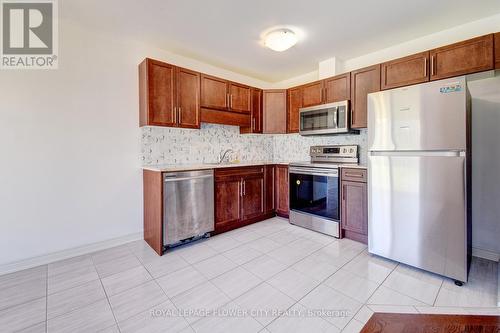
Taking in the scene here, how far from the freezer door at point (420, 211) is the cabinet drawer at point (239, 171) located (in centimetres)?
164

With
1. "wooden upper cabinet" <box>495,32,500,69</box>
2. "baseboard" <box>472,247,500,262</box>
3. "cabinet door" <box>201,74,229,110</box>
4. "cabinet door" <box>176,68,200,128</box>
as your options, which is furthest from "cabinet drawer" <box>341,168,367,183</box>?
"cabinet door" <box>176,68,200,128</box>

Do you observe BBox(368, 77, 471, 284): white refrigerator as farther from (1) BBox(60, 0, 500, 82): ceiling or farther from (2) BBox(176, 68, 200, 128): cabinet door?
(2) BBox(176, 68, 200, 128): cabinet door

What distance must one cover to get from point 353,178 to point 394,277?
3.78 feet

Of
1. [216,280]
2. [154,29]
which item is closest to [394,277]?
[216,280]

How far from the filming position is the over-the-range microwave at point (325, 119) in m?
3.11

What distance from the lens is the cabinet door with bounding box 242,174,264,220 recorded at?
3451mm

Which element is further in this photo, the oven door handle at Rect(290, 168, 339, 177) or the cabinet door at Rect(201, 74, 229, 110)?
the cabinet door at Rect(201, 74, 229, 110)

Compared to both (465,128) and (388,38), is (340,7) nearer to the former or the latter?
(388,38)

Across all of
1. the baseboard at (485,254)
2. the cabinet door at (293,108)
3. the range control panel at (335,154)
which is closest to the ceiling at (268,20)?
the cabinet door at (293,108)

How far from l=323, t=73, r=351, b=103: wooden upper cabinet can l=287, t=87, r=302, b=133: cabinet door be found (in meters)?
0.50

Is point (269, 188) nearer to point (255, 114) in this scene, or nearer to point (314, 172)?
point (314, 172)

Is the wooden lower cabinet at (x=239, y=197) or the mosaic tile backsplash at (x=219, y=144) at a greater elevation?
the mosaic tile backsplash at (x=219, y=144)

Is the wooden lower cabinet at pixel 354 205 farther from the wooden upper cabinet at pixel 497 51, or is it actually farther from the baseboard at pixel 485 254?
the wooden upper cabinet at pixel 497 51

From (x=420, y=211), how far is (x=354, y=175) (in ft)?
2.72
